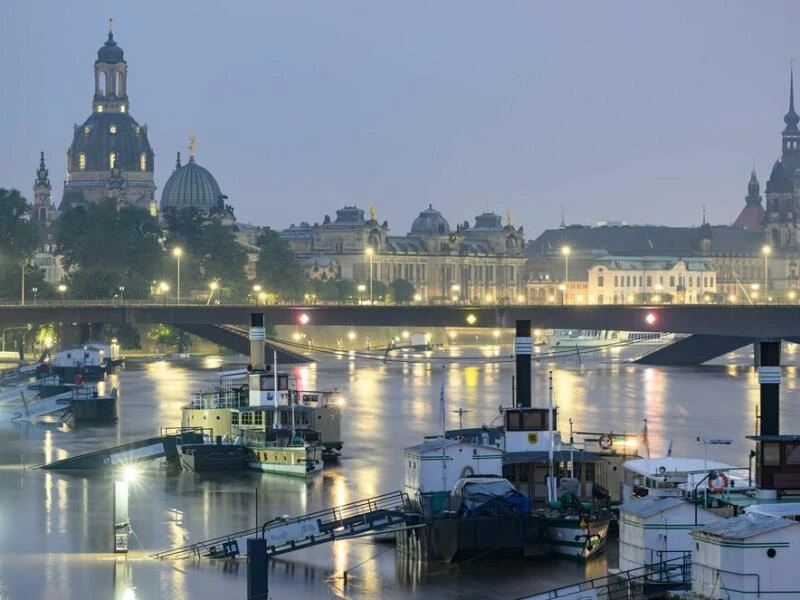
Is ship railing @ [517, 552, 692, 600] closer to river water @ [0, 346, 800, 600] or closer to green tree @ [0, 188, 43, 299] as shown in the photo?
river water @ [0, 346, 800, 600]

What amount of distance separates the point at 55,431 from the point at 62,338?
60629 millimetres

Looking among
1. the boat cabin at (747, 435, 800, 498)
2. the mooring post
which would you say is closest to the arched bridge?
the boat cabin at (747, 435, 800, 498)

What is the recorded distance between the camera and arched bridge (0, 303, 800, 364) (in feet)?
391

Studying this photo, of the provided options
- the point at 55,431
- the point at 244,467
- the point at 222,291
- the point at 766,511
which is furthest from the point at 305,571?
the point at 222,291

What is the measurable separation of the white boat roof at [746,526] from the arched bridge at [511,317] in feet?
253

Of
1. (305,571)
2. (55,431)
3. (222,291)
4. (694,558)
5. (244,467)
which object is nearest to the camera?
(694,558)

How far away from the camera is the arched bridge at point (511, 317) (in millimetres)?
119188

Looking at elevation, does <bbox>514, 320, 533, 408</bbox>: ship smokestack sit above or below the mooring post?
above

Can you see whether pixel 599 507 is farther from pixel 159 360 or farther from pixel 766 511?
pixel 159 360

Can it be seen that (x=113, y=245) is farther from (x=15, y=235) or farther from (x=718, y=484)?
(x=718, y=484)

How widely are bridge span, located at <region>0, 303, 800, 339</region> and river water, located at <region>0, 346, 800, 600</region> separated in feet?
11.2

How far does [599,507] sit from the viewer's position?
53375 mm

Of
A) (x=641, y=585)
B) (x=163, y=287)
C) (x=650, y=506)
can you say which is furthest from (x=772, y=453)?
(x=163, y=287)

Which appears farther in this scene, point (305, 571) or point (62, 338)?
point (62, 338)
